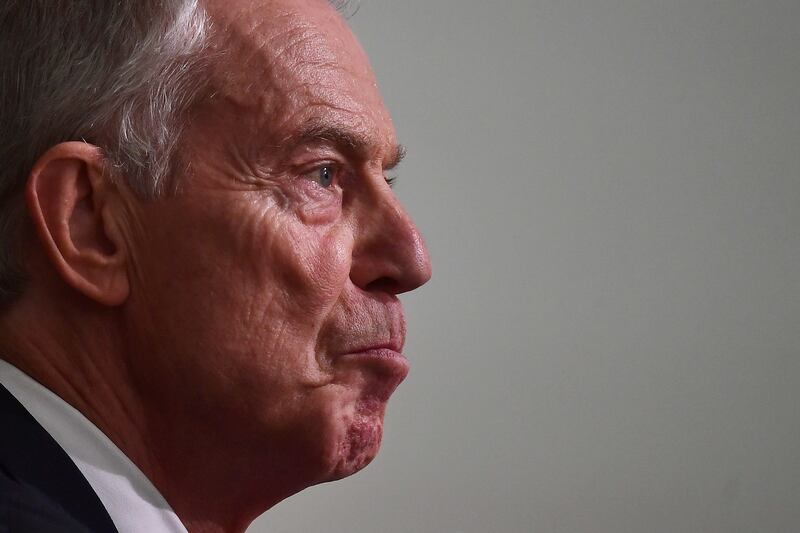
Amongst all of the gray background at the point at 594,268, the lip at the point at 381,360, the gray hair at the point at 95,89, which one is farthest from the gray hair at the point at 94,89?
the gray background at the point at 594,268

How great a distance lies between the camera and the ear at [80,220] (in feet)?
2.86

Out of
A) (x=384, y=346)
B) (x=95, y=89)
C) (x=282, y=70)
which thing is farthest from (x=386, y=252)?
(x=95, y=89)

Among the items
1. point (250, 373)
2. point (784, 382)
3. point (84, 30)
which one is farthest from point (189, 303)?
point (784, 382)

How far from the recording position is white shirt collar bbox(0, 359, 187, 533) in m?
0.87

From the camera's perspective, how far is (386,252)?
37.7 inches

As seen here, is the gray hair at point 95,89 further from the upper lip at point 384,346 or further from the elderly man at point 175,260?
the upper lip at point 384,346

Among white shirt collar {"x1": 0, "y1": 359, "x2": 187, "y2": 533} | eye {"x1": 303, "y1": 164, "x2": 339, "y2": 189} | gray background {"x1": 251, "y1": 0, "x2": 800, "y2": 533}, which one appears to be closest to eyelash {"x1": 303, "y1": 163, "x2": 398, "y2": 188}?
eye {"x1": 303, "y1": 164, "x2": 339, "y2": 189}

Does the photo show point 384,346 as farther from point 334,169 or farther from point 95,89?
point 95,89

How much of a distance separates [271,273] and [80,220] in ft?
0.56

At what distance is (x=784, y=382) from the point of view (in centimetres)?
188

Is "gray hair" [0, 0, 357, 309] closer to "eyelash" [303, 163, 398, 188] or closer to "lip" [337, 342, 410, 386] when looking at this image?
"eyelash" [303, 163, 398, 188]

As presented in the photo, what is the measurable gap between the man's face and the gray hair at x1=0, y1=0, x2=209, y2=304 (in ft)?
0.09

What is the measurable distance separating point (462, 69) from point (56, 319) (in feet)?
3.46

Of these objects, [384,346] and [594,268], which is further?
[594,268]
